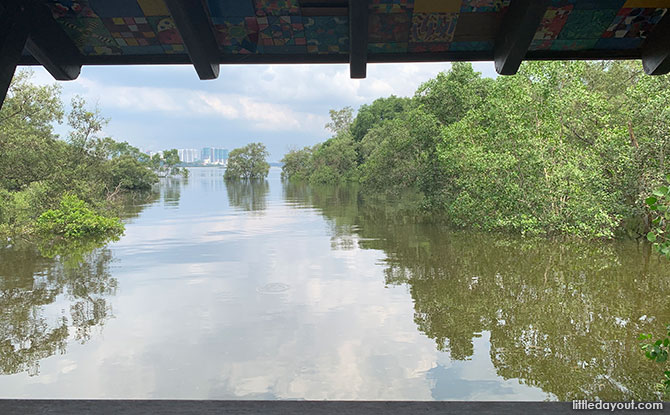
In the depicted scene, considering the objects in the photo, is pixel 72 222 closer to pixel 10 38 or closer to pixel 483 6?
pixel 10 38

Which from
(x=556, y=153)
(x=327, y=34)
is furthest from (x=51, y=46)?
(x=556, y=153)

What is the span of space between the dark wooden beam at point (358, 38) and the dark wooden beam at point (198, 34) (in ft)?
2.64

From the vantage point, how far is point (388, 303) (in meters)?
8.38

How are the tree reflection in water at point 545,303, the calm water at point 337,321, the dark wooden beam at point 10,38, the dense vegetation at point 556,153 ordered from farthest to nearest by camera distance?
the dense vegetation at point 556,153, the tree reflection in water at point 545,303, the calm water at point 337,321, the dark wooden beam at point 10,38

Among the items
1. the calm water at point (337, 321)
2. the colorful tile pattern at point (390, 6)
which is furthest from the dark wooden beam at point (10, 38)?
the calm water at point (337, 321)

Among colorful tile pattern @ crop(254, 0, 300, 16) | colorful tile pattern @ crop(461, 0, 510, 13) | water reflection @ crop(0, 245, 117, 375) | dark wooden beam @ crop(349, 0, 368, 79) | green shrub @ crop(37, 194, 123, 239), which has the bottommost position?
water reflection @ crop(0, 245, 117, 375)

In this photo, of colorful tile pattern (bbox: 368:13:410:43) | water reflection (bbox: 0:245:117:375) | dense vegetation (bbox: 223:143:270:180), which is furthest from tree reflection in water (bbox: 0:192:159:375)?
dense vegetation (bbox: 223:143:270:180)

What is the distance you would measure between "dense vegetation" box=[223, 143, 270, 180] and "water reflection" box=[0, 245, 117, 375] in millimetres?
53196

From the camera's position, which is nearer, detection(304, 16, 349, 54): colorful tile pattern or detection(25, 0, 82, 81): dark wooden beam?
detection(25, 0, 82, 81): dark wooden beam

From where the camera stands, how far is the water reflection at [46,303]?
21.4 feet

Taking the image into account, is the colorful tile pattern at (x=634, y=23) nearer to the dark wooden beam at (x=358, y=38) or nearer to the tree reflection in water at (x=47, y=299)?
the dark wooden beam at (x=358, y=38)

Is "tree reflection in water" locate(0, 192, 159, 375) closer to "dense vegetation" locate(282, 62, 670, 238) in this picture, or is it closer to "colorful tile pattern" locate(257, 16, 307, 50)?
"colorful tile pattern" locate(257, 16, 307, 50)

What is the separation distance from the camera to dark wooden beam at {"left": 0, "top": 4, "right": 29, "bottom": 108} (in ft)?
6.59

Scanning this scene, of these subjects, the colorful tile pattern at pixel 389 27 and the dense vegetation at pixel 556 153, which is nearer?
the colorful tile pattern at pixel 389 27
